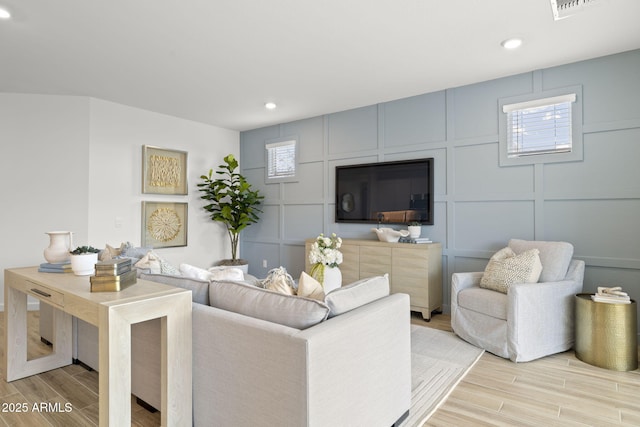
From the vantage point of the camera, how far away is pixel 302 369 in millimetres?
1298

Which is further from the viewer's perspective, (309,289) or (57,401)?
(57,401)

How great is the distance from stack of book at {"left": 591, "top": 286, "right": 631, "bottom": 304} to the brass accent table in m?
0.03

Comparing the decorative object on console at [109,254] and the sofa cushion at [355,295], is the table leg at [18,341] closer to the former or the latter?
the decorative object on console at [109,254]

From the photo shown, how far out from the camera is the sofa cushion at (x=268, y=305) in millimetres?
1520

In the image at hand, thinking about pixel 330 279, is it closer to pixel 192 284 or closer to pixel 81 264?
pixel 192 284

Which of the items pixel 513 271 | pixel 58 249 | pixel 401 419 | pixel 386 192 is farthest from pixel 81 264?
pixel 386 192

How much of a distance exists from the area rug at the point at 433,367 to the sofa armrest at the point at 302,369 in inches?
8.7

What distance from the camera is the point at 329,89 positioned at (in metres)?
4.00

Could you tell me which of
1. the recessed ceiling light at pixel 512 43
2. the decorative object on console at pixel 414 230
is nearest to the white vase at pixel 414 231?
the decorative object on console at pixel 414 230

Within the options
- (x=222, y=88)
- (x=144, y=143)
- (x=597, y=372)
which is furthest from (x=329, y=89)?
(x=597, y=372)

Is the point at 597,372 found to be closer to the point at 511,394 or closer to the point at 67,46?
the point at 511,394

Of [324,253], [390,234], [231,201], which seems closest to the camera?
[324,253]

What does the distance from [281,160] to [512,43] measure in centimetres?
353

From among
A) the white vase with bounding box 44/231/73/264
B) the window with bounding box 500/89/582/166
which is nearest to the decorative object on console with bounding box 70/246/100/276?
the white vase with bounding box 44/231/73/264
